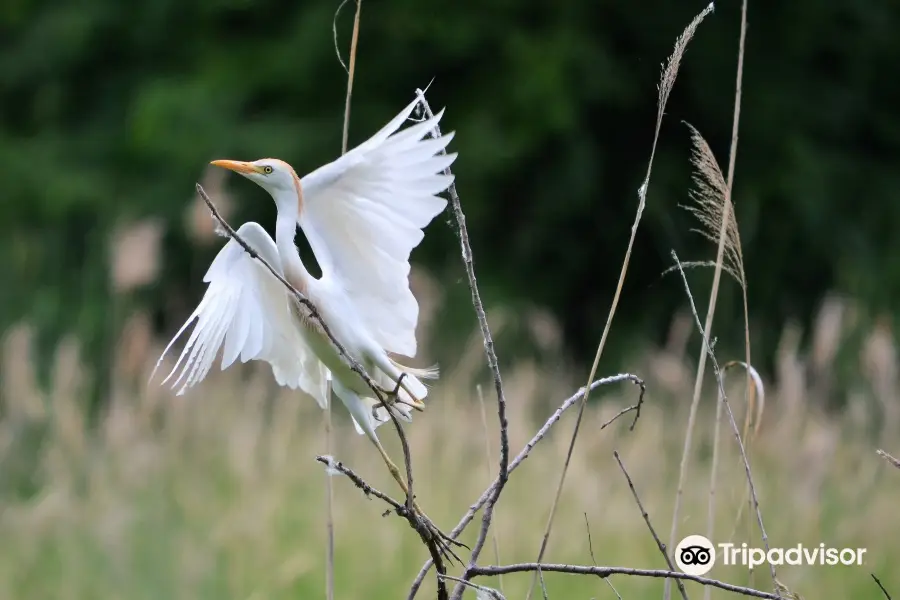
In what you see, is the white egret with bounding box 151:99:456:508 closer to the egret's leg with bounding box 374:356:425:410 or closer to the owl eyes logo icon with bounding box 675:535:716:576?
the egret's leg with bounding box 374:356:425:410

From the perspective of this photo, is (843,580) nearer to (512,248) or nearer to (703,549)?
(703,549)

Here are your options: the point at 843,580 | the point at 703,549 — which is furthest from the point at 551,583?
the point at 703,549

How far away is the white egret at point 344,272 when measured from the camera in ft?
3.66

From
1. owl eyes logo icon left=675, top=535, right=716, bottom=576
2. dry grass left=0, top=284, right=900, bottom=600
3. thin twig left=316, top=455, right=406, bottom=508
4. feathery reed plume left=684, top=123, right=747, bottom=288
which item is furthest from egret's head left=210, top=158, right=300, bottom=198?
dry grass left=0, top=284, right=900, bottom=600

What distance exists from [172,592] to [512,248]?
3.08 metres

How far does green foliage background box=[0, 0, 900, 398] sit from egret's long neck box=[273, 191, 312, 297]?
13.0 feet

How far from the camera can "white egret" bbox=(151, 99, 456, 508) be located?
3.66 ft

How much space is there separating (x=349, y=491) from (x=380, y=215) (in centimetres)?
247

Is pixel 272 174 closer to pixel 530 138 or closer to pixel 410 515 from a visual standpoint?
pixel 410 515

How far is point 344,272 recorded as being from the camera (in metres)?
1.21

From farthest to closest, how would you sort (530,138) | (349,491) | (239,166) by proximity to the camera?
1. (530,138)
2. (349,491)
3. (239,166)

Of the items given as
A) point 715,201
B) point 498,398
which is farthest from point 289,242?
point 715,201

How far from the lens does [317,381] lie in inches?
51.9

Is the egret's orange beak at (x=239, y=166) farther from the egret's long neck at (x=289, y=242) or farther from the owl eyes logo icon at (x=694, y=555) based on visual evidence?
the owl eyes logo icon at (x=694, y=555)
